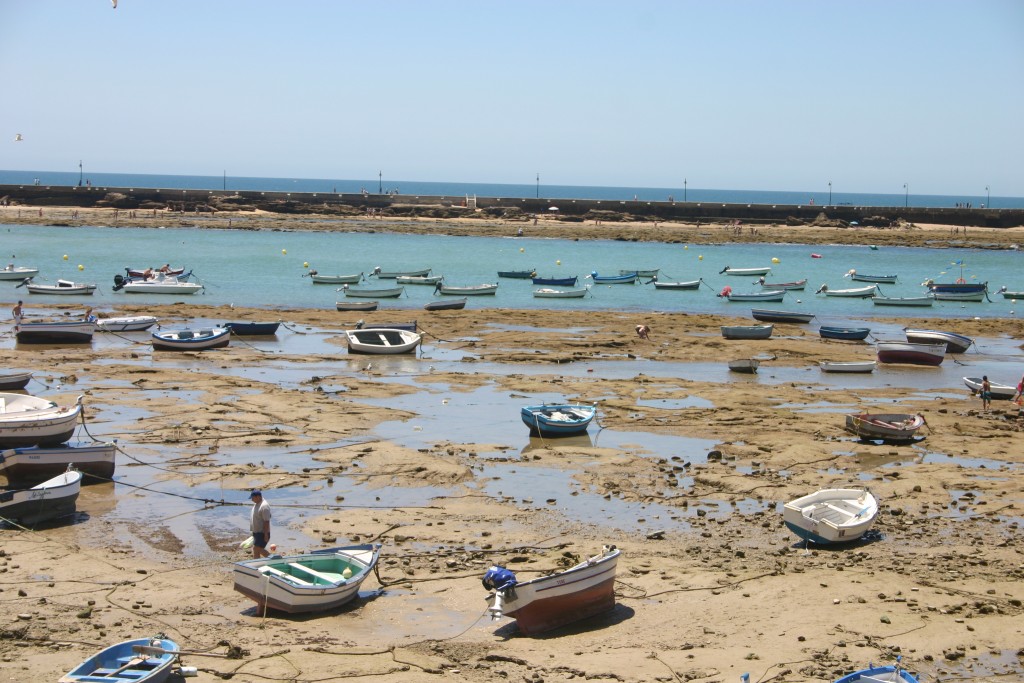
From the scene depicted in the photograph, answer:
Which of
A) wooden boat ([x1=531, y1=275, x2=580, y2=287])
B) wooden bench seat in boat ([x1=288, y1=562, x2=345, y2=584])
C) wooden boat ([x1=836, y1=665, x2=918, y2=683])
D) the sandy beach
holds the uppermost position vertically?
wooden boat ([x1=531, y1=275, x2=580, y2=287])

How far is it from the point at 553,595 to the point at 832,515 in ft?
20.9

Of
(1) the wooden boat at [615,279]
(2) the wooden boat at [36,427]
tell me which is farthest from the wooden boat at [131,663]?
(1) the wooden boat at [615,279]

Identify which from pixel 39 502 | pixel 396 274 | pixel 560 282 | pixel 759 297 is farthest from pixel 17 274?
pixel 39 502

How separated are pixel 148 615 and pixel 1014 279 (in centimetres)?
6522

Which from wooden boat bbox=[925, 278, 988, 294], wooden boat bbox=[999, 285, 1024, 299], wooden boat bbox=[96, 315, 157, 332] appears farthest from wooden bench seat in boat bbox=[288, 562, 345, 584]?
wooden boat bbox=[999, 285, 1024, 299]

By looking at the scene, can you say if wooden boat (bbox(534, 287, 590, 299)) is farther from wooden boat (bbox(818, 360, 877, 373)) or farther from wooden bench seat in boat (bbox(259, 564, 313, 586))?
wooden bench seat in boat (bbox(259, 564, 313, 586))

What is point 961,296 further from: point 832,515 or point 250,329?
point 832,515

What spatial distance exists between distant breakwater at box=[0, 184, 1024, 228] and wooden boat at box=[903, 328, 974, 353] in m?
62.6

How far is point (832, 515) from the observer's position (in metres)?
17.8

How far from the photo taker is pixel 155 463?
21.1 metres

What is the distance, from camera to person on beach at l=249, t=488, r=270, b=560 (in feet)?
49.7

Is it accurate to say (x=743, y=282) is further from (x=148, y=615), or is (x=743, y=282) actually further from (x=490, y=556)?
(x=148, y=615)

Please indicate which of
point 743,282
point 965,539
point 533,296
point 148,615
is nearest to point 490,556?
point 148,615

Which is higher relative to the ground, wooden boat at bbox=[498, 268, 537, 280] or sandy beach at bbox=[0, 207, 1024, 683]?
wooden boat at bbox=[498, 268, 537, 280]
